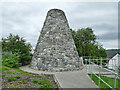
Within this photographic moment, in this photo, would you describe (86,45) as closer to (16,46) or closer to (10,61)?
(16,46)

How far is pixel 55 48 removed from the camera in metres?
7.46

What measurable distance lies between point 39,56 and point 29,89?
392cm

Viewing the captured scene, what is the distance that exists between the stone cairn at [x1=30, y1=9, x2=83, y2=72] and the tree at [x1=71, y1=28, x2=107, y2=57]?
7.52 m

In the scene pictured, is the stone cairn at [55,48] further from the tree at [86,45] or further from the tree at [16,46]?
the tree at [86,45]

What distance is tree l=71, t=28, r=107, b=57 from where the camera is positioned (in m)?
15.2

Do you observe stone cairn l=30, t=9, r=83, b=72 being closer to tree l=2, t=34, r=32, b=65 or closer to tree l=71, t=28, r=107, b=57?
tree l=2, t=34, r=32, b=65

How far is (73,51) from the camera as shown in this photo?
791 cm

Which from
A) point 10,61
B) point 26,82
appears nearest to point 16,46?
point 10,61

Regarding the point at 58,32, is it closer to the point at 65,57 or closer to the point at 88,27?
the point at 65,57

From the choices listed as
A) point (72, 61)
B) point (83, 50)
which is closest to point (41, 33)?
point (72, 61)

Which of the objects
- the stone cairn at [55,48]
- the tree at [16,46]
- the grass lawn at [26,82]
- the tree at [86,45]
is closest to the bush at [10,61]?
the tree at [16,46]

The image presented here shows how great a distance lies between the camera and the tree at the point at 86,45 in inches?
600

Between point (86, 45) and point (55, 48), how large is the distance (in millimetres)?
9496

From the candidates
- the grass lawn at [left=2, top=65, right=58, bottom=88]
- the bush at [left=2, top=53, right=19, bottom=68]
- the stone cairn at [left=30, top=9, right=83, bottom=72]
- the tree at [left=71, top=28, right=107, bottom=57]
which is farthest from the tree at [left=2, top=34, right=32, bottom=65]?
the tree at [left=71, top=28, right=107, bottom=57]
